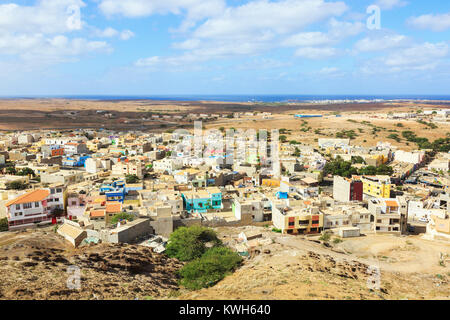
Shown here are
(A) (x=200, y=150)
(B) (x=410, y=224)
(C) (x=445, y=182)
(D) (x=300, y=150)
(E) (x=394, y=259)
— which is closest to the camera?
(E) (x=394, y=259)

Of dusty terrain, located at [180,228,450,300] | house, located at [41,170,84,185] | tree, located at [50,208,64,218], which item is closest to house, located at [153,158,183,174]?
house, located at [41,170,84,185]

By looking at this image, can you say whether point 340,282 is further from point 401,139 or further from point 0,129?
point 0,129

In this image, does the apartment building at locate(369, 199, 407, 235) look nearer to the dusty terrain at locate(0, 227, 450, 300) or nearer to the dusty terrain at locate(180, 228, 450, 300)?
the dusty terrain at locate(180, 228, 450, 300)

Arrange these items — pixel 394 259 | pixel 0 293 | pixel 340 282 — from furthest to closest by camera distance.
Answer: pixel 394 259, pixel 340 282, pixel 0 293

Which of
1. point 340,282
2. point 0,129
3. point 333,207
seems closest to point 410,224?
point 333,207

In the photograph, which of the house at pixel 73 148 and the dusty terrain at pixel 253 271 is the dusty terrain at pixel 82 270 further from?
the house at pixel 73 148

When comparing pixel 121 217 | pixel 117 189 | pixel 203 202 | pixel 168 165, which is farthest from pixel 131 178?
pixel 121 217

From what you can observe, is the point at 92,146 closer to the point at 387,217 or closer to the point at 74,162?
the point at 74,162
